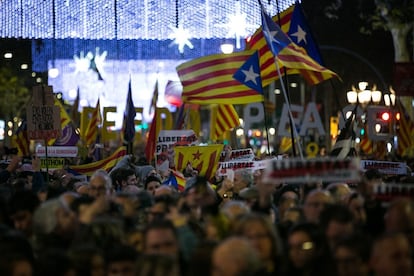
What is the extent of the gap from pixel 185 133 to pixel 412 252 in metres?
14.8

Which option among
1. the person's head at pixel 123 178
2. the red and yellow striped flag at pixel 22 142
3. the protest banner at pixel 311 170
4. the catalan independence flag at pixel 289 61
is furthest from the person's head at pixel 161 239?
the red and yellow striped flag at pixel 22 142

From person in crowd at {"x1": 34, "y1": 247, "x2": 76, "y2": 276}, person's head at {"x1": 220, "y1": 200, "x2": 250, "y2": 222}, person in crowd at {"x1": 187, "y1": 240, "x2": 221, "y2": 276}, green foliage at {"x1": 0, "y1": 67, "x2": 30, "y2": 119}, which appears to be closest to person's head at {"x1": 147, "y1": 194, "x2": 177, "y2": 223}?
person's head at {"x1": 220, "y1": 200, "x2": 250, "y2": 222}

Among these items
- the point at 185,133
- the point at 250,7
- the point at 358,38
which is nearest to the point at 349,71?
the point at 358,38

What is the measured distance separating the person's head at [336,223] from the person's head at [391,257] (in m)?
1.14

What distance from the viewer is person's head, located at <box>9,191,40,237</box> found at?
12438 mm

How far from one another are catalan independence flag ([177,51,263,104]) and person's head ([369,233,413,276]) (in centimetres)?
1053

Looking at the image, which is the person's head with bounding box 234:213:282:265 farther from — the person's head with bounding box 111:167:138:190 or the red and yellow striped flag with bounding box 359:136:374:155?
the red and yellow striped flag with bounding box 359:136:374:155

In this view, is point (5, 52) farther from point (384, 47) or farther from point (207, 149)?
point (384, 47)

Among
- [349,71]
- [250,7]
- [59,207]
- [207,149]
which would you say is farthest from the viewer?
[349,71]

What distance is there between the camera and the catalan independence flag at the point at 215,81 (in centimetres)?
1995

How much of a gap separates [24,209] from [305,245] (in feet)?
11.4

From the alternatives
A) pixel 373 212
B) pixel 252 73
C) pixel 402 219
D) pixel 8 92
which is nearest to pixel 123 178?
pixel 252 73

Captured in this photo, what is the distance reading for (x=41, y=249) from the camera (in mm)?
10992

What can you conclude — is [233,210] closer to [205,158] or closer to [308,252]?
[308,252]
